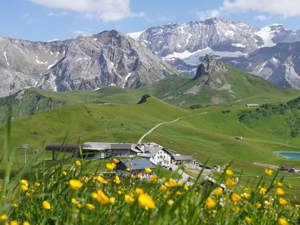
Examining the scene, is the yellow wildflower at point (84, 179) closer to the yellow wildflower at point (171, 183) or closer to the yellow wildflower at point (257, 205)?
the yellow wildflower at point (171, 183)

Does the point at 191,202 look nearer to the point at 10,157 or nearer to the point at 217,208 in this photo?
the point at 217,208

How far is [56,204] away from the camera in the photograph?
16.2ft

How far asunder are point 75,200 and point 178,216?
0.95 m

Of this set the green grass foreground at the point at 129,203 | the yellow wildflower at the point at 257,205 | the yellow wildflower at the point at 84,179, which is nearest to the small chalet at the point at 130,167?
the green grass foreground at the point at 129,203

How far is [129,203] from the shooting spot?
14.5 ft

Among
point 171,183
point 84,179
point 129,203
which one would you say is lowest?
point 84,179

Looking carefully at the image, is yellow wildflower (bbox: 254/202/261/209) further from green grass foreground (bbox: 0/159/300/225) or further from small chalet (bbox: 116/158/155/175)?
small chalet (bbox: 116/158/155/175)

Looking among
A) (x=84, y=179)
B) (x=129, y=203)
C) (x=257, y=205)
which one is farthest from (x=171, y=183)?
(x=84, y=179)

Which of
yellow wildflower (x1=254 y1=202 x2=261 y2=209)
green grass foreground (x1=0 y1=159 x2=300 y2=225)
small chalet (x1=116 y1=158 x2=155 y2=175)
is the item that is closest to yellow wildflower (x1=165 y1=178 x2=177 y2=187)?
green grass foreground (x1=0 y1=159 x2=300 y2=225)

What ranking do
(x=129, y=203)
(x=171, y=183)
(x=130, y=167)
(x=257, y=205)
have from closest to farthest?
(x=129, y=203)
(x=171, y=183)
(x=257, y=205)
(x=130, y=167)

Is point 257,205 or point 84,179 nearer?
point 257,205

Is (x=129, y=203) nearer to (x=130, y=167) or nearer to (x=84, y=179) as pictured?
(x=84, y=179)

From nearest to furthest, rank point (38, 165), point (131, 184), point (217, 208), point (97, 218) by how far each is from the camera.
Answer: point (97, 218)
point (217, 208)
point (38, 165)
point (131, 184)

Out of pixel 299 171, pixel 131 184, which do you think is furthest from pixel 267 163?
pixel 131 184
